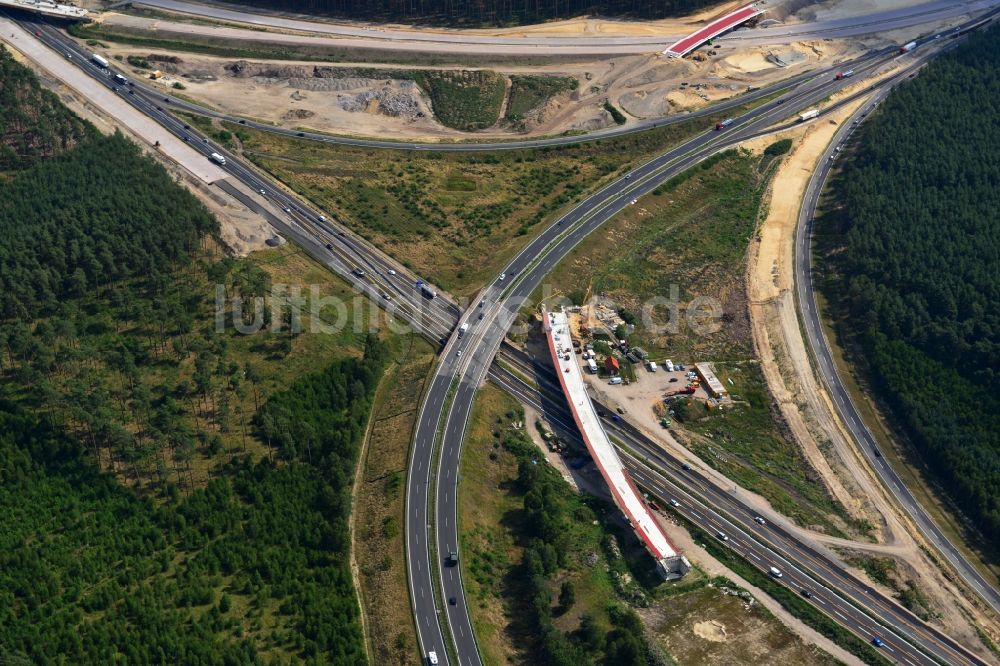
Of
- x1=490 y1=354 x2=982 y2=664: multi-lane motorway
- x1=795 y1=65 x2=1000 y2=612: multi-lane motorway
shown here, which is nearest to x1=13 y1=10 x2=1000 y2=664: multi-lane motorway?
x1=490 y1=354 x2=982 y2=664: multi-lane motorway

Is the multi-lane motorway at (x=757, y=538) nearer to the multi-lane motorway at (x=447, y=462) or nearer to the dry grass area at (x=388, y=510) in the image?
the multi-lane motorway at (x=447, y=462)

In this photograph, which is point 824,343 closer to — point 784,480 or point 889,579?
point 784,480

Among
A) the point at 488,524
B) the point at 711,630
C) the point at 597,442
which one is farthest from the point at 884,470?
the point at 488,524

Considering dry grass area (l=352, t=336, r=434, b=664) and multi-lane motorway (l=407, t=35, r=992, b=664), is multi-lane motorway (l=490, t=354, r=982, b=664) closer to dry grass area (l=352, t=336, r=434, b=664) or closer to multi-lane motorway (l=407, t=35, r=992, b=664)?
multi-lane motorway (l=407, t=35, r=992, b=664)

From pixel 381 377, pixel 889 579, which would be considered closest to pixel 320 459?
pixel 381 377

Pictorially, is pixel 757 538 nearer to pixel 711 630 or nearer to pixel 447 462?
Result: pixel 711 630

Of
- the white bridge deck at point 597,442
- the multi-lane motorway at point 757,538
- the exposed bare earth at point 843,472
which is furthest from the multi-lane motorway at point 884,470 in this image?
the white bridge deck at point 597,442
